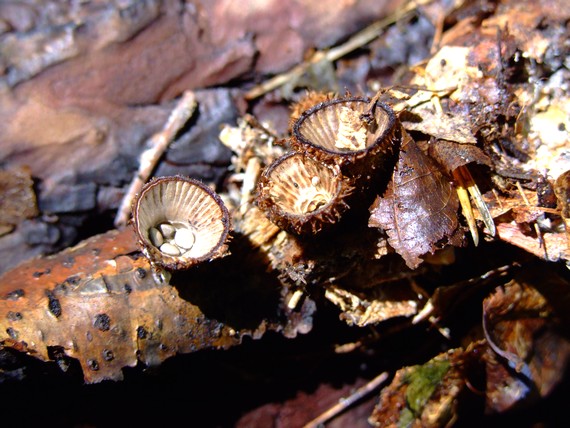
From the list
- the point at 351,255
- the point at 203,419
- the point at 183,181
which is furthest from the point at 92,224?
the point at 351,255

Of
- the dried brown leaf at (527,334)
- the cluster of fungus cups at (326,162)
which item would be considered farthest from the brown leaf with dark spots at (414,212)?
the dried brown leaf at (527,334)

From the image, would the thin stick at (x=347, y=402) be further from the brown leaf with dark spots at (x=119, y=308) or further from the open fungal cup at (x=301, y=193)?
the open fungal cup at (x=301, y=193)

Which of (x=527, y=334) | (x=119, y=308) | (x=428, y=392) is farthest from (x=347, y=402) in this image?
(x=119, y=308)

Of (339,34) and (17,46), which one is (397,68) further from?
(17,46)

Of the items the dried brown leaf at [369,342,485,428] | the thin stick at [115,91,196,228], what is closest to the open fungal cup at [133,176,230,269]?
the thin stick at [115,91,196,228]

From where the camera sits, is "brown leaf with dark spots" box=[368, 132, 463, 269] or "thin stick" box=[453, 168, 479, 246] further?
"thin stick" box=[453, 168, 479, 246]

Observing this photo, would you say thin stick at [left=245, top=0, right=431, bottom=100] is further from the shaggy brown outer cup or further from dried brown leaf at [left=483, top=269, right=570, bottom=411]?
dried brown leaf at [left=483, top=269, right=570, bottom=411]

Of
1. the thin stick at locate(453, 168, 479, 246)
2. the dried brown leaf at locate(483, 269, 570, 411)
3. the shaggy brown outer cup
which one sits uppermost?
the shaggy brown outer cup

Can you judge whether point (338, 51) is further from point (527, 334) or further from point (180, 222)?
point (527, 334)
